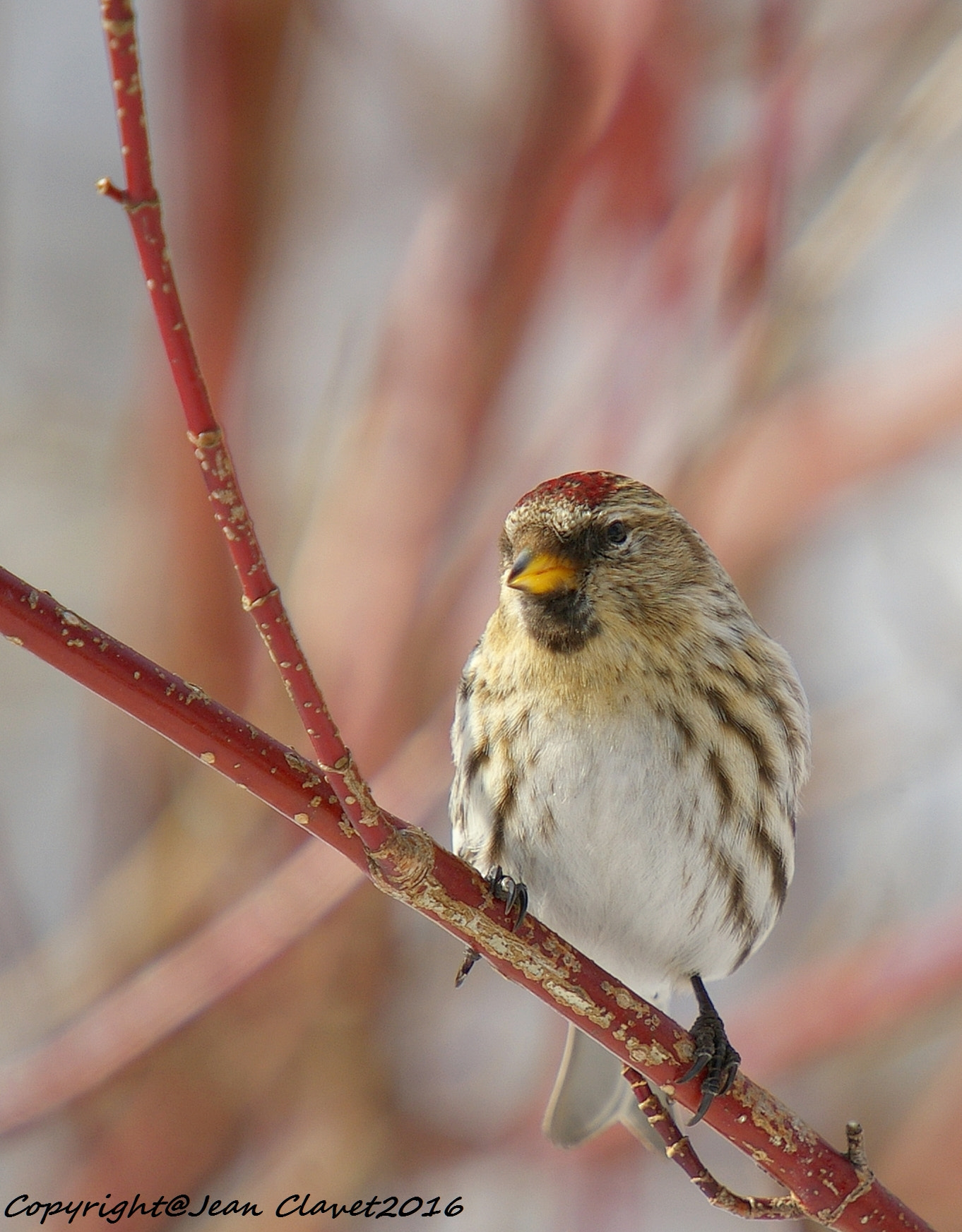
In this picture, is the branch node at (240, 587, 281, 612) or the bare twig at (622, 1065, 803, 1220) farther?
the bare twig at (622, 1065, 803, 1220)

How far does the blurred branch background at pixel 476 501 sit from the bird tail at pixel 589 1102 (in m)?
0.47

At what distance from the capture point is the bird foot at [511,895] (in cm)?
149

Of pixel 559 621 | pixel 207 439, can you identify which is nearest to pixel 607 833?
pixel 559 621

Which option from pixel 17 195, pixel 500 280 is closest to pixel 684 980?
pixel 500 280

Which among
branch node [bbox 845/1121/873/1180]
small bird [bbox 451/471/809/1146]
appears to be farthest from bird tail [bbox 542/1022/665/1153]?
branch node [bbox 845/1121/873/1180]

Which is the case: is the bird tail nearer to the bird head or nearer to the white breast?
the white breast

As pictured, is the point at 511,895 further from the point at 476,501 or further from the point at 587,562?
the point at 476,501

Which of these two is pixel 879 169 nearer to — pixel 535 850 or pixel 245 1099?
pixel 535 850

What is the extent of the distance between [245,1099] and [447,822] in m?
0.76

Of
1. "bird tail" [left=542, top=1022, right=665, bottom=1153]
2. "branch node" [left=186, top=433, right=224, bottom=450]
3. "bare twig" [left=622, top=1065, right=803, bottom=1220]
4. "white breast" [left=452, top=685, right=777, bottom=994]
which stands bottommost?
"branch node" [left=186, top=433, right=224, bottom=450]

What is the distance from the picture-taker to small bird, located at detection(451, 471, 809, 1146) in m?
1.88

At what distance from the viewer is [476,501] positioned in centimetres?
273

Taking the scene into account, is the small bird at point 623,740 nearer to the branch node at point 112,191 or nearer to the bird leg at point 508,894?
the bird leg at point 508,894

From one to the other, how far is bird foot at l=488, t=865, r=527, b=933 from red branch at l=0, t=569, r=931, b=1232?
0.01 meters
